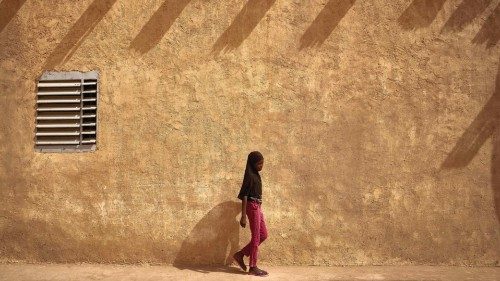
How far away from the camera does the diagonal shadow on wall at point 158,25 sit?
17.6ft

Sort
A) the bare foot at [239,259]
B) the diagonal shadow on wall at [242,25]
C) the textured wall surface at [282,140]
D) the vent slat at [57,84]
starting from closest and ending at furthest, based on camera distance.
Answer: the bare foot at [239,259] < the textured wall surface at [282,140] < the diagonal shadow on wall at [242,25] < the vent slat at [57,84]

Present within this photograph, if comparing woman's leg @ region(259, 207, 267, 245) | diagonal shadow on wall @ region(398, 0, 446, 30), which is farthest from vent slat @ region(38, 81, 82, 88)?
diagonal shadow on wall @ region(398, 0, 446, 30)

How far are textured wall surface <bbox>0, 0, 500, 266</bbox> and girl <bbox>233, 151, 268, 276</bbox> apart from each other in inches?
15.1

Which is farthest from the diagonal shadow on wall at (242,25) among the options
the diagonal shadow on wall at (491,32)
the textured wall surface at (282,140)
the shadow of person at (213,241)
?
the diagonal shadow on wall at (491,32)

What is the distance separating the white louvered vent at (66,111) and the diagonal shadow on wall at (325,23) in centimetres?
279

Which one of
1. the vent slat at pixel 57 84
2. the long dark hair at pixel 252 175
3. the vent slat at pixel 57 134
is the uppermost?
the vent slat at pixel 57 84

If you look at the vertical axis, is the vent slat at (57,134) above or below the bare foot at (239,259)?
above

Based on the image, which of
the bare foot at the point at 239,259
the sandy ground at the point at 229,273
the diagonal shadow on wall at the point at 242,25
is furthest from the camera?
the diagonal shadow on wall at the point at 242,25

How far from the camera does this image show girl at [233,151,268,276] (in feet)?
15.8

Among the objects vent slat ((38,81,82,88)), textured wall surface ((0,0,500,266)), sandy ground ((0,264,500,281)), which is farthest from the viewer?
vent slat ((38,81,82,88))

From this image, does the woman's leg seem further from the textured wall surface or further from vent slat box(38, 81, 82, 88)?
vent slat box(38, 81, 82, 88)

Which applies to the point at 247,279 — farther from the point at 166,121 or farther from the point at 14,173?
the point at 14,173

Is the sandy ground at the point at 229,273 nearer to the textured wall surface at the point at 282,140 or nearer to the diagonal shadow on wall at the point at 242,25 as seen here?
the textured wall surface at the point at 282,140

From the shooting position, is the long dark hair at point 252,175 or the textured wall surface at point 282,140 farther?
the textured wall surface at point 282,140
